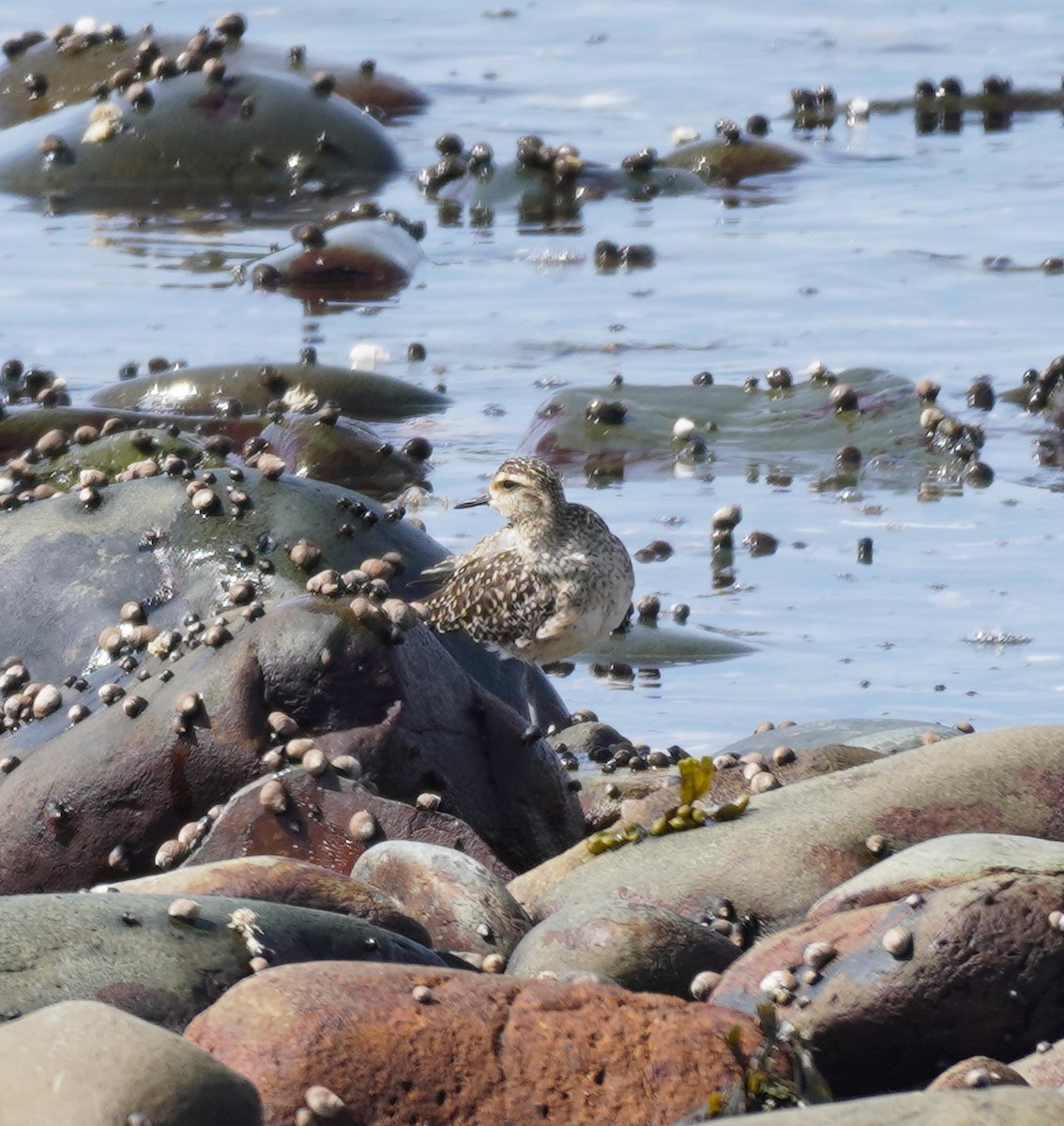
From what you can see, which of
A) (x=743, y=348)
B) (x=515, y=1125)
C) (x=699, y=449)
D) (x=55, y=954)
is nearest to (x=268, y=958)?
(x=55, y=954)

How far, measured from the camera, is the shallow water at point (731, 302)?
30.3 feet

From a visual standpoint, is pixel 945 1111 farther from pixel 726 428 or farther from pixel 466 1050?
pixel 726 428

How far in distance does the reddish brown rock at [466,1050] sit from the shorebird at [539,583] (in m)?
3.57

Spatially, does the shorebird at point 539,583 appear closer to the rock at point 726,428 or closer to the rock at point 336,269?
the rock at point 726,428

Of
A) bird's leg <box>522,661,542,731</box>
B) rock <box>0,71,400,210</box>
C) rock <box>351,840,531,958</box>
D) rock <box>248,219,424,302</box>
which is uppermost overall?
rock <box>0,71,400,210</box>

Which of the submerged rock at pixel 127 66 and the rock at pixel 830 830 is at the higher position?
the submerged rock at pixel 127 66

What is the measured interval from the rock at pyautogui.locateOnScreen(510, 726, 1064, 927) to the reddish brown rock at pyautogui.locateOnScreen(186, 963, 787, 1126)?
3.58ft

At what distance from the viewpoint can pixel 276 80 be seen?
56.6ft

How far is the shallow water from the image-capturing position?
9242 millimetres

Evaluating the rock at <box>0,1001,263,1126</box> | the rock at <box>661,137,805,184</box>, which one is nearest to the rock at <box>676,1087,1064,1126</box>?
the rock at <box>0,1001,263,1126</box>

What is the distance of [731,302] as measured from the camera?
14.0 meters

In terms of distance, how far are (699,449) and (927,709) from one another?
321 cm

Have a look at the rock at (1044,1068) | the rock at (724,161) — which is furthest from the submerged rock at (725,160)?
the rock at (1044,1068)

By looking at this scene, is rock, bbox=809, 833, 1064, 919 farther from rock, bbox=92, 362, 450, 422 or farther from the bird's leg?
rock, bbox=92, 362, 450, 422
